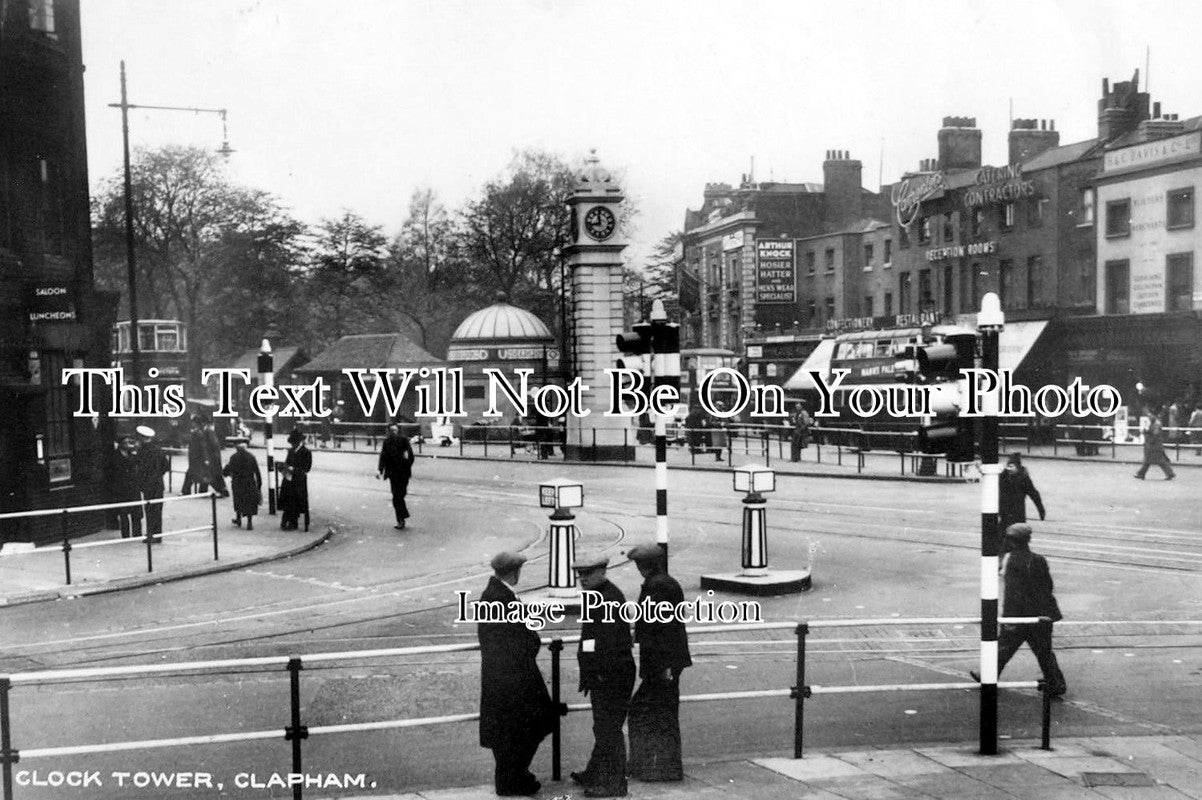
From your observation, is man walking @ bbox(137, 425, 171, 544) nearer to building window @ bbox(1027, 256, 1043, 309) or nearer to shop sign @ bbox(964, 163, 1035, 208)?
building window @ bbox(1027, 256, 1043, 309)

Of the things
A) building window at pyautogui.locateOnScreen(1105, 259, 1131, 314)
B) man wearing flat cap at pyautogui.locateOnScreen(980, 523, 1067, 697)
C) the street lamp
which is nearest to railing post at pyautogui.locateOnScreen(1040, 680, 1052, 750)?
man wearing flat cap at pyautogui.locateOnScreen(980, 523, 1067, 697)

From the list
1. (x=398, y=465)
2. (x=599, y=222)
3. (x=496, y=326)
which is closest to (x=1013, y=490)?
(x=398, y=465)

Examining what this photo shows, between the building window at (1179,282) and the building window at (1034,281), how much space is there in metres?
6.96

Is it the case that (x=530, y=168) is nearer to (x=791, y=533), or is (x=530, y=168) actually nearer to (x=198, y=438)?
(x=198, y=438)

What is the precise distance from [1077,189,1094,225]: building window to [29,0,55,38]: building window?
1390 inches

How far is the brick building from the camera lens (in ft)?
60.5

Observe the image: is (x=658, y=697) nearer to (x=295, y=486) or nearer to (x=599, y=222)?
(x=295, y=486)

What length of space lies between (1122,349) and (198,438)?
2938 cm

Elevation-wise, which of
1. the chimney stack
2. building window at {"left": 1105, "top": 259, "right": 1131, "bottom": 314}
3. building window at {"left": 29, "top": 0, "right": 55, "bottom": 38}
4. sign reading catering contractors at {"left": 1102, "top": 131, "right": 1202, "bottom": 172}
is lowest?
building window at {"left": 1105, "top": 259, "right": 1131, "bottom": 314}

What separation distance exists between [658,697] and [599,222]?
3000 centimetres

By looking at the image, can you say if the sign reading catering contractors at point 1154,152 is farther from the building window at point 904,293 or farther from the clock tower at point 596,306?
the clock tower at point 596,306

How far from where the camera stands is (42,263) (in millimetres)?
19203

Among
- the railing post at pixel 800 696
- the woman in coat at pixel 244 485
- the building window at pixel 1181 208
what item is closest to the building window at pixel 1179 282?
the building window at pixel 1181 208

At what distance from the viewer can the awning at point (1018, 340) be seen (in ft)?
144
